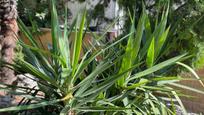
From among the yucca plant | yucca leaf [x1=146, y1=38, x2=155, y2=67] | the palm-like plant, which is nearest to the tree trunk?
the palm-like plant

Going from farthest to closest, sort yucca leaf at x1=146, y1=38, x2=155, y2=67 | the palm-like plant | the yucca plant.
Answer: the palm-like plant < yucca leaf at x1=146, y1=38, x2=155, y2=67 < the yucca plant

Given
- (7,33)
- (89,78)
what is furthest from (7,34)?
(89,78)

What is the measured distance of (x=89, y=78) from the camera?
349cm

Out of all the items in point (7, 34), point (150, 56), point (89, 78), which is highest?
point (7, 34)

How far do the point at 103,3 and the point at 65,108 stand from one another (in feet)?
11.2

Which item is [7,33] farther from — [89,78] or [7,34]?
[89,78]

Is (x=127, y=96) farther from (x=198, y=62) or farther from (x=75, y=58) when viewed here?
(x=198, y=62)

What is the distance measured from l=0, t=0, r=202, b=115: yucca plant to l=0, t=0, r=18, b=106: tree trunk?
2.15 metres

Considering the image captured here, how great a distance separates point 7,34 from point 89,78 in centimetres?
292

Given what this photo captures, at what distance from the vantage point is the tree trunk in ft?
19.1

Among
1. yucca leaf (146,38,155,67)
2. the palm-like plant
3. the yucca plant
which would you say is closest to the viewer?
the yucca plant

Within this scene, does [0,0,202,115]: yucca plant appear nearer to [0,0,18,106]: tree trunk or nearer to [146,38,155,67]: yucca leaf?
[146,38,155,67]: yucca leaf

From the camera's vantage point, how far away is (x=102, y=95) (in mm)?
3676

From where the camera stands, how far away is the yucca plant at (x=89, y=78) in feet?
11.3
